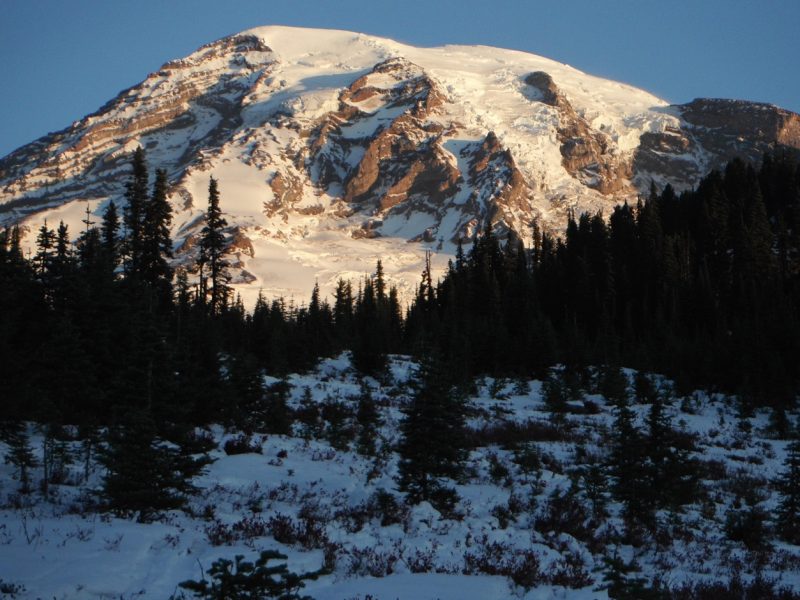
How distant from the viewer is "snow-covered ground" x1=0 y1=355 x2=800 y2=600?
30.4 ft

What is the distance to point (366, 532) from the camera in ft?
41.4

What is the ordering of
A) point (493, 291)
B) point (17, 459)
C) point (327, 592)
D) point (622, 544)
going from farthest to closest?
point (493, 291) → point (17, 459) → point (622, 544) → point (327, 592)

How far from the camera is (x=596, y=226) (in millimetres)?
88562

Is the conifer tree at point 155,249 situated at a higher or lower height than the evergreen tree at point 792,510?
higher

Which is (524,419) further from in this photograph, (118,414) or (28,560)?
(28,560)

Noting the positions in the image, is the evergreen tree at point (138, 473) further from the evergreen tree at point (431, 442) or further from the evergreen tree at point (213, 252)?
the evergreen tree at point (213, 252)

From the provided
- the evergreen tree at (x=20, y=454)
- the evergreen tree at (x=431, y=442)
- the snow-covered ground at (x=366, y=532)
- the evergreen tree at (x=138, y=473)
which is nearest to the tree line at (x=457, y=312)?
the evergreen tree at (x=20, y=454)

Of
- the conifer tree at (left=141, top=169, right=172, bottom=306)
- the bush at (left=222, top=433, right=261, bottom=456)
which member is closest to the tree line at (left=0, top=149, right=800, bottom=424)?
the conifer tree at (left=141, top=169, right=172, bottom=306)

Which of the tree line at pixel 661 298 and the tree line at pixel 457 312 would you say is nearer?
the tree line at pixel 457 312

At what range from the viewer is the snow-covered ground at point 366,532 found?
9266 mm

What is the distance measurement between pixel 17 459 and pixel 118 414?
7.54 ft

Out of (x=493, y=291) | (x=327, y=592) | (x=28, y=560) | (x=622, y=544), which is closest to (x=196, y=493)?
(x=28, y=560)

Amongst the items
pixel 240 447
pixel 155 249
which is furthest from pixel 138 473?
pixel 155 249

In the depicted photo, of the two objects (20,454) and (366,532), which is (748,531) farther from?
(20,454)
